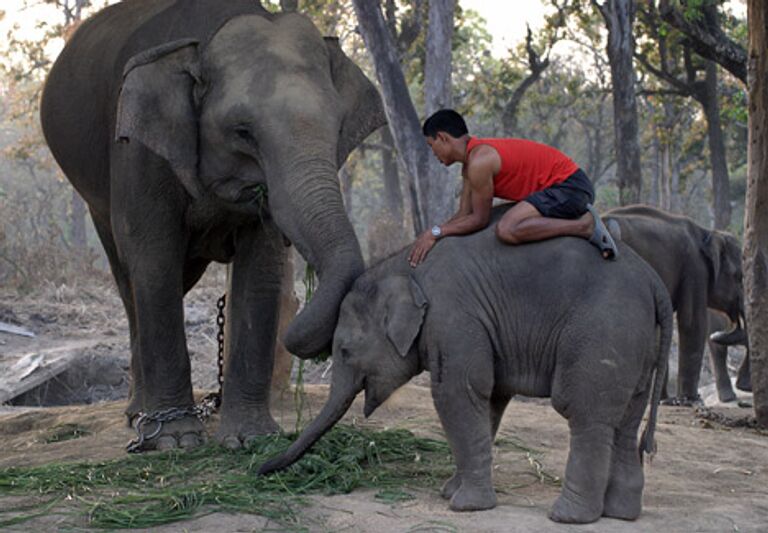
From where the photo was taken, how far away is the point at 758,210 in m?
8.98

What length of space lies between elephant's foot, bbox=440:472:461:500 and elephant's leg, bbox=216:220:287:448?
189 cm

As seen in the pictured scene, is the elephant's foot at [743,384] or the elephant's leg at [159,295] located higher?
the elephant's leg at [159,295]

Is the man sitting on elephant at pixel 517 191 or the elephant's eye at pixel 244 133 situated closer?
the man sitting on elephant at pixel 517 191

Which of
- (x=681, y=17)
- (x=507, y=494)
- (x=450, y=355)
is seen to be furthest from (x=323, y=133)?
(x=681, y=17)

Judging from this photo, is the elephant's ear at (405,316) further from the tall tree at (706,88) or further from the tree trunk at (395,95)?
the tall tree at (706,88)

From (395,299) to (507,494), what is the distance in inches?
46.5

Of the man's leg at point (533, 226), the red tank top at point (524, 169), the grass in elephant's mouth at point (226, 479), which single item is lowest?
the grass in elephant's mouth at point (226, 479)

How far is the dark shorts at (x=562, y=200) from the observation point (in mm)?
5703

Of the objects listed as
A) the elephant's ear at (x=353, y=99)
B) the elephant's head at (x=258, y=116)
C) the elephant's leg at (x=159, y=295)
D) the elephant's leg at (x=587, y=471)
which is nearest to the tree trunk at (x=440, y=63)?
the elephant's ear at (x=353, y=99)

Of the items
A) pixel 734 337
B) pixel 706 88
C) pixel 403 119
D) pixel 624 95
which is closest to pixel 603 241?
pixel 734 337

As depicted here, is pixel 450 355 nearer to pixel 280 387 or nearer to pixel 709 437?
pixel 709 437

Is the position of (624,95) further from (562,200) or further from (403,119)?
(562,200)

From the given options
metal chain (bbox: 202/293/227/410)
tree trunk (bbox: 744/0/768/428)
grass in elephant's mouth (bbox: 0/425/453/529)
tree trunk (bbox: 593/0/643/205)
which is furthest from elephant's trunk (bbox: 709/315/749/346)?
grass in elephant's mouth (bbox: 0/425/453/529)

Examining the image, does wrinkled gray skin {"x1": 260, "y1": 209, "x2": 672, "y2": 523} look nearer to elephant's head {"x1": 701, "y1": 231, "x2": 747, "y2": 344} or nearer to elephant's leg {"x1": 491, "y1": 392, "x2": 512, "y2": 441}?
elephant's leg {"x1": 491, "y1": 392, "x2": 512, "y2": 441}
